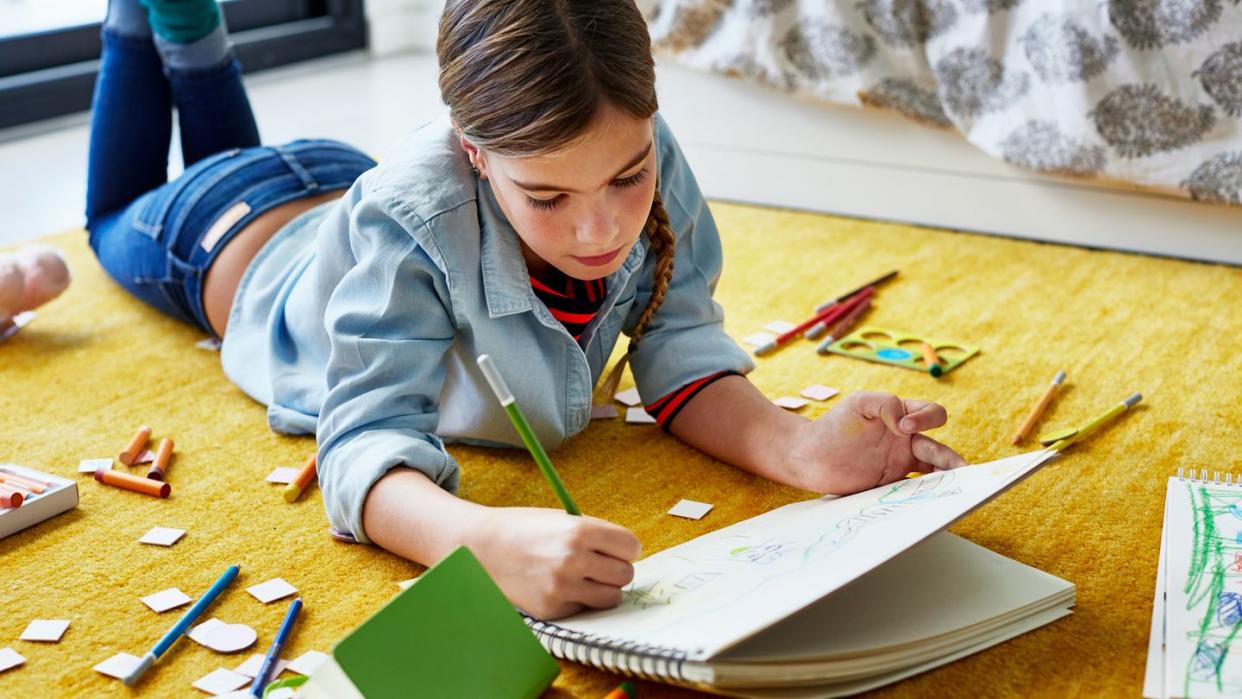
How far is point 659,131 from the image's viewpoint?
1.20m

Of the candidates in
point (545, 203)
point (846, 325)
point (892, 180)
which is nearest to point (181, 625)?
point (545, 203)

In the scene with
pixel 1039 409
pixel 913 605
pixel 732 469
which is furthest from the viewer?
pixel 1039 409

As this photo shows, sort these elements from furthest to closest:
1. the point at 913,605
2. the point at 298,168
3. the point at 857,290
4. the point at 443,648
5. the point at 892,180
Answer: the point at 892,180
the point at 857,290
the point at 298,168
the point at 913,605
the point at 443,648

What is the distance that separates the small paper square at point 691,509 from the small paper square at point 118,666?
0.45 meters

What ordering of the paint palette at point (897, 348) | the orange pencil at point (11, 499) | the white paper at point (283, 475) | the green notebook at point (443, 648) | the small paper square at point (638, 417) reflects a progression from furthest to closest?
the paint palette at point (897, 348) → the small paper square at point (638, 417) → the white paper at point (283, 475) → the orange pencil at point (11, 499) → the green notebook at point (443, 648)

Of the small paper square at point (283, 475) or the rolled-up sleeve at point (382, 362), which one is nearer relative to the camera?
the rolled-up sleeve at point (382, 362)

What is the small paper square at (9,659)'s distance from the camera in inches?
34.9

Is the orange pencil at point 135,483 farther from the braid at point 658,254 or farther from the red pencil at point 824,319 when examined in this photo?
the red pencil at point 824,319

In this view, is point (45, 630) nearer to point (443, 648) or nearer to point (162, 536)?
point (162, 536)

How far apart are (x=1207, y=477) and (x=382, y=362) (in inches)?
28.7

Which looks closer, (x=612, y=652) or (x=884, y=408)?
(x=612, y=652)

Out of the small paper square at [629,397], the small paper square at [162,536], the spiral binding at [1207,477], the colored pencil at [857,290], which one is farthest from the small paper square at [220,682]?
the colored pencil at [857,290]

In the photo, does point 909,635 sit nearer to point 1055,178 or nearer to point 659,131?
point 659,131

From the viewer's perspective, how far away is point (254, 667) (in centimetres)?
88
